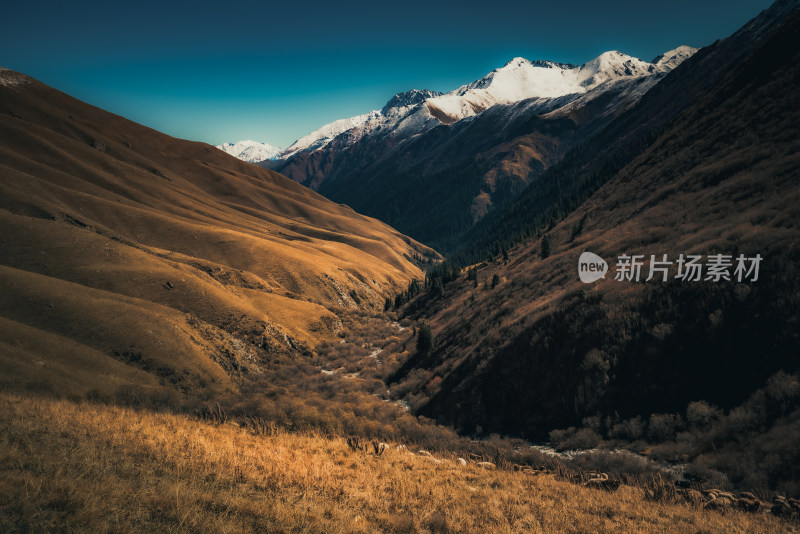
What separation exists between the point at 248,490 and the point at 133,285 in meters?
46.0

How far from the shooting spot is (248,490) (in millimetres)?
8258

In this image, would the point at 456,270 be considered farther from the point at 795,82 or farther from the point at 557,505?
the point at 557,505

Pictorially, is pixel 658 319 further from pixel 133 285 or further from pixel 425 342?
pixel 133 285

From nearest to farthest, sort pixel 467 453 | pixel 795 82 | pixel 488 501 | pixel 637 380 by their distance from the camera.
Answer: pixel 488 501, pixel 467 453, pixel 637 380, pixel 795 82

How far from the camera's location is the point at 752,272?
837 inches

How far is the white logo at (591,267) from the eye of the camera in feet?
112

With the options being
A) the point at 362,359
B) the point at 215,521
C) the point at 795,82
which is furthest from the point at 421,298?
the point at 215,521

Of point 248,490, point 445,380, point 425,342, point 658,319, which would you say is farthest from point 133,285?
point 658,319

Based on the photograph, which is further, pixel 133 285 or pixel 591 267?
pixel 133 285

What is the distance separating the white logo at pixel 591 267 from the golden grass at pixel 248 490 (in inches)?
1006

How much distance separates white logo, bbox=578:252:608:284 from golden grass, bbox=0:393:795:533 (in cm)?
2555

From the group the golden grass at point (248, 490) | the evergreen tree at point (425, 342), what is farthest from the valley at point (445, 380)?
the evergreen tree at point (425, 342)

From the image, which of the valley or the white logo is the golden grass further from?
the white logo

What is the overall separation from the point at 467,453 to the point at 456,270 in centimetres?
7785
